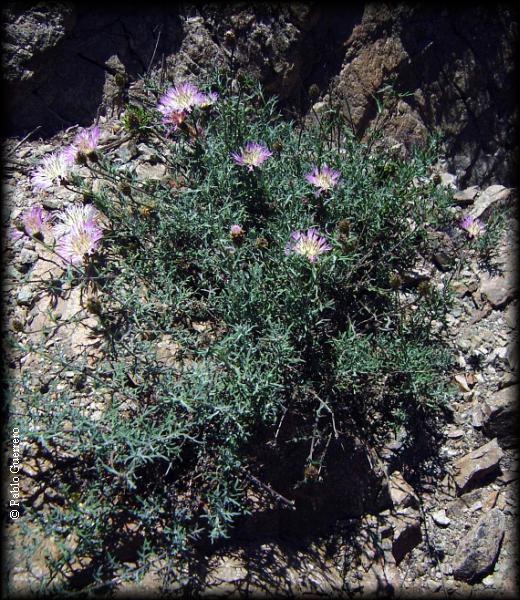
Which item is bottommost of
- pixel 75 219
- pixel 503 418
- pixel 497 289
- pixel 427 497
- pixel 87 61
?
pixel 427 497

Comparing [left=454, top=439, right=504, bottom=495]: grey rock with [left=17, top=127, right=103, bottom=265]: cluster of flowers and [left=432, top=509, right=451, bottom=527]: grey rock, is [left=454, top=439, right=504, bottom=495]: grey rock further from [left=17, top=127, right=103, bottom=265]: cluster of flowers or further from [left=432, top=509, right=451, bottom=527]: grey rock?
[left=17, top=127, right=103, bottom=265]: cluster of flowers

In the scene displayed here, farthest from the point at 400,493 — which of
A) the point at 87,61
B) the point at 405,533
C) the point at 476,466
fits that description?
the point at 87,61

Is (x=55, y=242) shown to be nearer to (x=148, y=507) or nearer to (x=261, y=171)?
(x=261, y=171)

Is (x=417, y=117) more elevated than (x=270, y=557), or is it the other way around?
(x=417, y=117)

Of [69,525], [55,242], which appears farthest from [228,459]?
[55,242]

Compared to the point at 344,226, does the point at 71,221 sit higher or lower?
higher

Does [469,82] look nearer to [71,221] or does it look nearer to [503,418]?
[503,418]
